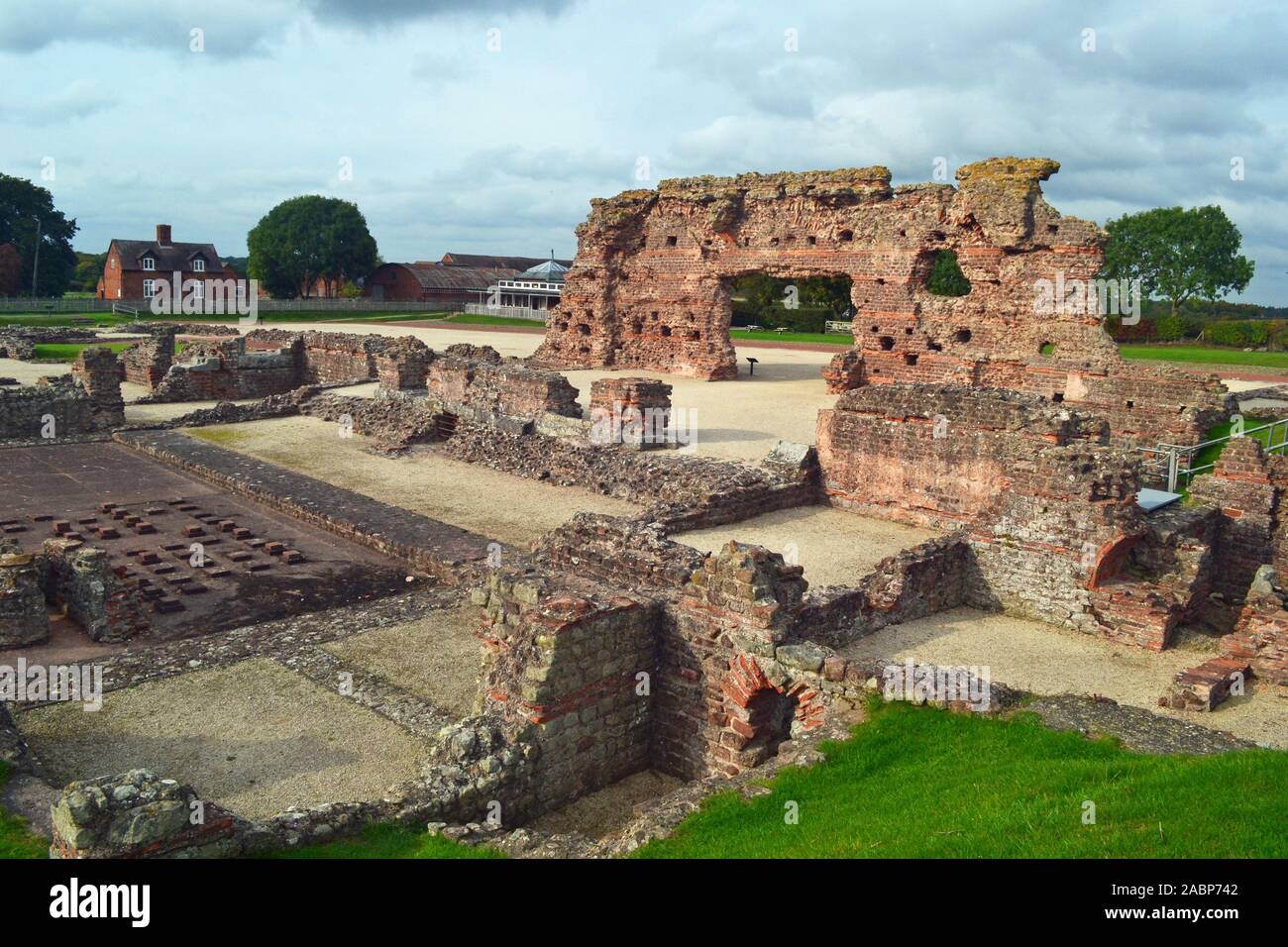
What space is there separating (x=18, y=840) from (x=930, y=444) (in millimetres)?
10902

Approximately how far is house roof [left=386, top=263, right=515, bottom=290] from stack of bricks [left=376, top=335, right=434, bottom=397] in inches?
1990

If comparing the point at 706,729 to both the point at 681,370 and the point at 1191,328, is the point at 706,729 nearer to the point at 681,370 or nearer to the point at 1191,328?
the point at 681,370

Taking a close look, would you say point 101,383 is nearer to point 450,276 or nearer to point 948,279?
point 948,279

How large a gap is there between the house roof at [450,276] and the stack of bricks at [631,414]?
5682 centimetres

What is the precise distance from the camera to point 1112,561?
10.4m

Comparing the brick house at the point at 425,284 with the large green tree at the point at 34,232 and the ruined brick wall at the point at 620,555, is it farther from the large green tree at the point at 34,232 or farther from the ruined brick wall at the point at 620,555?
the ruined brick wall at the point at 620,555

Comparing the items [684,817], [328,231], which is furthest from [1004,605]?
[328,231]

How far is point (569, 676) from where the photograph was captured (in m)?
7.41

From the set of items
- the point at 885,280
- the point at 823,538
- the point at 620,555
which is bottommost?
the point at 823,538

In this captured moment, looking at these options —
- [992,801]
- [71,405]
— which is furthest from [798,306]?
[992,801]

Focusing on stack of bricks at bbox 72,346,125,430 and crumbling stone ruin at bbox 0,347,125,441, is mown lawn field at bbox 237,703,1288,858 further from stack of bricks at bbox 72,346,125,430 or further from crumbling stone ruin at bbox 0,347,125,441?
stack of bricks at bbox 72,346,125,430

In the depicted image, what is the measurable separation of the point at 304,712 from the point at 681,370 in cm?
2130

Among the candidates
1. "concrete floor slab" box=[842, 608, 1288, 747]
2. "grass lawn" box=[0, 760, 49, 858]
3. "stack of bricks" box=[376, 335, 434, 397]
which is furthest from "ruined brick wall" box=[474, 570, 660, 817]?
"stack of bricks" box=[376, 335, 434, 397]

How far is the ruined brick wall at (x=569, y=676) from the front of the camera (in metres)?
7.27
